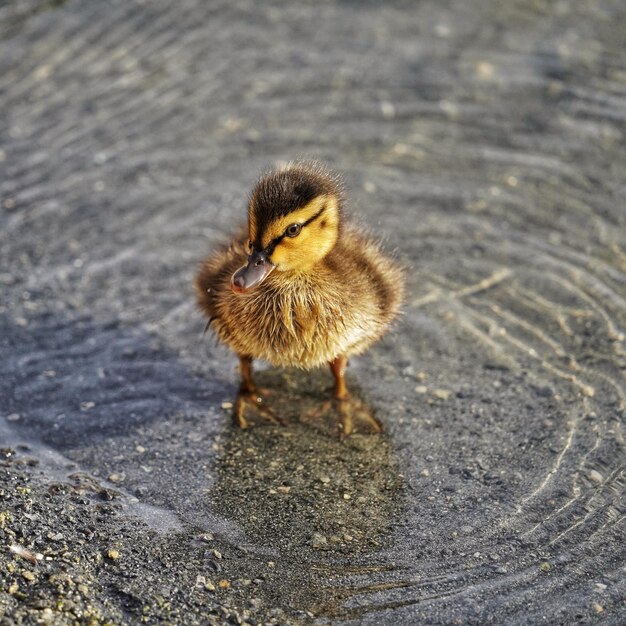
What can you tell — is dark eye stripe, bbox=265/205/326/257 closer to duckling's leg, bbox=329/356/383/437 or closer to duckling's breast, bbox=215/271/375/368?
duckling's breast, bbox=215/271/375/368

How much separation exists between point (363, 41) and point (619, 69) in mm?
2258

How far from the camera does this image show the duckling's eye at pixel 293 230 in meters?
4.54

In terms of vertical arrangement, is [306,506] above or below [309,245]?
below

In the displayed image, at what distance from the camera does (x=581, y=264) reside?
6.03 meters

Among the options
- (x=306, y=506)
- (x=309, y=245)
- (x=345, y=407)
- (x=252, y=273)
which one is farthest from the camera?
(x=345, y=407)

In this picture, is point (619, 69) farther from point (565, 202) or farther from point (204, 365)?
point (204, 365)

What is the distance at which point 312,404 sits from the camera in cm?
528

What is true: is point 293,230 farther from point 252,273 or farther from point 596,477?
point 596,477

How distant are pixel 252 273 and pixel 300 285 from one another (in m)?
0.37

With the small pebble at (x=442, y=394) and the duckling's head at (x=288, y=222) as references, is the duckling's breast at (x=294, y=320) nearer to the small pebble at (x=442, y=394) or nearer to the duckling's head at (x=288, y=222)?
the duckling's head at (x=288, y=222)

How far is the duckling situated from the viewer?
178 inches

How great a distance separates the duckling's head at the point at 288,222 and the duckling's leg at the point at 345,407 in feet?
2.08

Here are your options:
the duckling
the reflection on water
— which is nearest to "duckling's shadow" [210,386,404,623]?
the reflection on water

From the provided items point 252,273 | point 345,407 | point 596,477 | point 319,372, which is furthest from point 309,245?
point 596,477
